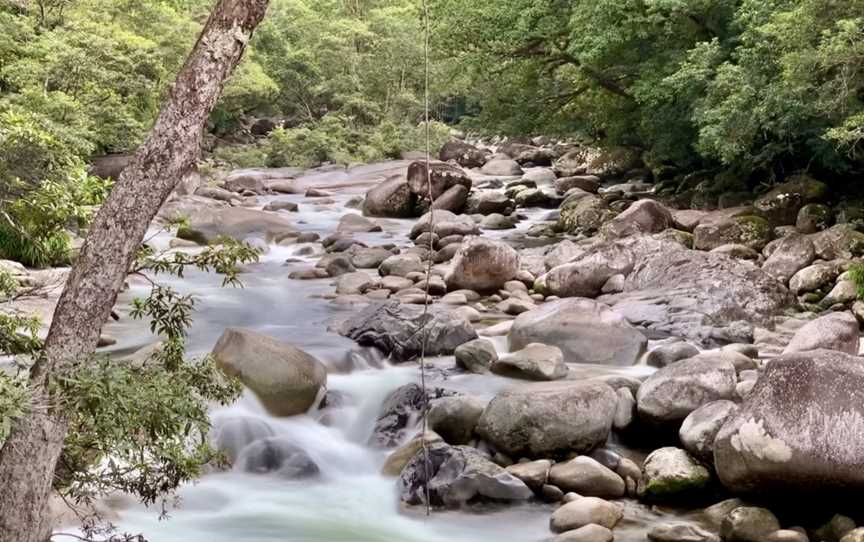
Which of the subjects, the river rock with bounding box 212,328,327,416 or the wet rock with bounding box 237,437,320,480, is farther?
the river rock with bounding box 212,328,327,416

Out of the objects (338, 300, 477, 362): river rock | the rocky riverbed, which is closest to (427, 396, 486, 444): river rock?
the rocky riverbed

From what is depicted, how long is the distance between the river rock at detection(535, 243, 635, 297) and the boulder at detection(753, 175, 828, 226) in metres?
4.86

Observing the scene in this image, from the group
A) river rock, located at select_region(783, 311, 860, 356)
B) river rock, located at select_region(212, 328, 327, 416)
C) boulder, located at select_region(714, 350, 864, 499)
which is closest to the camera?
boulder, located at select_region(714, 350, 864, 499)

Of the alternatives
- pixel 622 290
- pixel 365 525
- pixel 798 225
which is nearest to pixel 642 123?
pixel 798 225

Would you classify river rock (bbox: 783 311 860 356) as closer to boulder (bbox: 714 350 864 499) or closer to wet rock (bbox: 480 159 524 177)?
boulder (bbox: 714 350 864 499)

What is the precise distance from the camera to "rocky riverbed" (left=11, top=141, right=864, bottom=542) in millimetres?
7082

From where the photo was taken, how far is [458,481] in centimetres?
772

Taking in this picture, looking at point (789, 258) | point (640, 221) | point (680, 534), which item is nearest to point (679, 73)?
point (640, 221)

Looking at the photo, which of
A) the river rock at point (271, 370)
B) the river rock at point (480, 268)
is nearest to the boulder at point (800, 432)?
the river rock at point (271, 370)

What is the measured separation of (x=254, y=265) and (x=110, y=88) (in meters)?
6.54

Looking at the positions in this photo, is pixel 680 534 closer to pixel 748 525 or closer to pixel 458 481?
pixel 748 525

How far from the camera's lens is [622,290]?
14.3 metres

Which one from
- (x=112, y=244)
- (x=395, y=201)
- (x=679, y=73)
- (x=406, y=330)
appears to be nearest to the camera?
(x=112, y=244)

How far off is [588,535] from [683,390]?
2.42 meters
